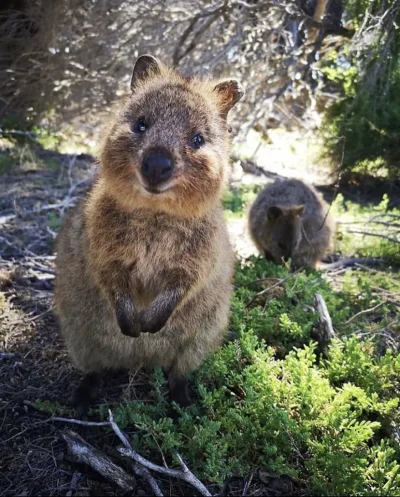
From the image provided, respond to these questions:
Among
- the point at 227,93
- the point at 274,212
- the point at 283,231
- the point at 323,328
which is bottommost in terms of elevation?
the point at 323,328

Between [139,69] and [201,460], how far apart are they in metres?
2.38

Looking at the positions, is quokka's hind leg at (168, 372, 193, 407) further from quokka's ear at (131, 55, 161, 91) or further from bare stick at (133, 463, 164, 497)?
quokka's ear at (131, 55, 161, 91)

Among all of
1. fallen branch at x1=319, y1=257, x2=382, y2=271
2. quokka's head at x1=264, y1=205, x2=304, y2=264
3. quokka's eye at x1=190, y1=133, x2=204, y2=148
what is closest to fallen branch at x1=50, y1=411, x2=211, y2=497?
quokka's eye at x1=190, y1=133, x2=204, y2=148

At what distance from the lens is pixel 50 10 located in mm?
7621

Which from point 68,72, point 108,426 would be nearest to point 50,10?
point 68,72

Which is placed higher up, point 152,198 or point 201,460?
point 152,198

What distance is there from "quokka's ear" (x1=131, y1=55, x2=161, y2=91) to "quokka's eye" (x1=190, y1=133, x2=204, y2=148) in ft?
2.36

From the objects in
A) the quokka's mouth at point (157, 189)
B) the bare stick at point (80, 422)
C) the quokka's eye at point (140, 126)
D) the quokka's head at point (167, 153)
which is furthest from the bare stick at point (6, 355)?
the quokka's eye at point (140, 126)

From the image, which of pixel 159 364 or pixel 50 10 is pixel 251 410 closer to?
pixel 159 364

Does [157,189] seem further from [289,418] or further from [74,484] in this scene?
[74,484]

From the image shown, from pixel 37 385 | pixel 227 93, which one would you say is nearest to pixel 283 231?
→ pixel 227 93

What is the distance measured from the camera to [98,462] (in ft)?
7.82

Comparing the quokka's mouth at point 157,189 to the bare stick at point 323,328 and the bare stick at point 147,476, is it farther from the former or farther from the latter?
the bare stick at point 323,328

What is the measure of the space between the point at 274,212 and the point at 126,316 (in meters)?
3.35
